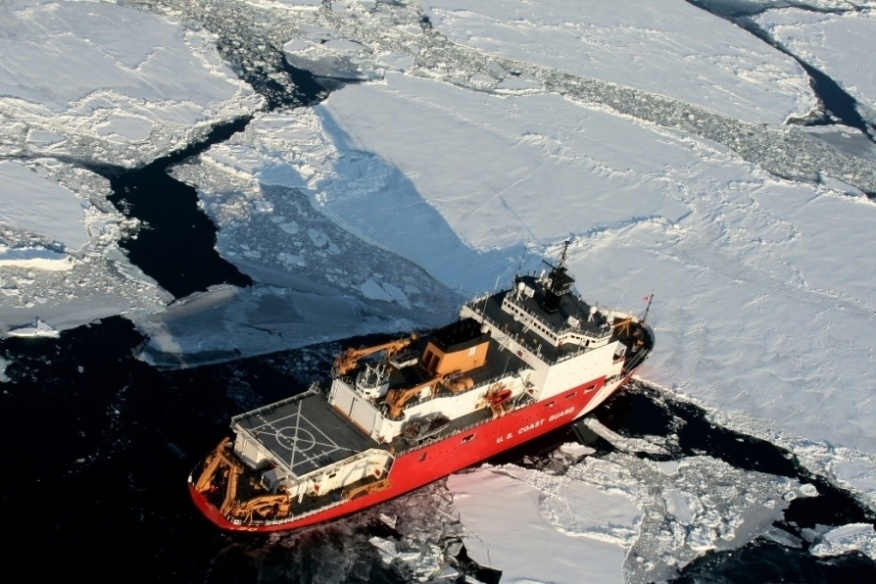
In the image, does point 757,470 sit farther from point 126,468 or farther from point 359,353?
point 126,468

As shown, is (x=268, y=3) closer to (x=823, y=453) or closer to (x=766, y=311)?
(x=766, y=311)

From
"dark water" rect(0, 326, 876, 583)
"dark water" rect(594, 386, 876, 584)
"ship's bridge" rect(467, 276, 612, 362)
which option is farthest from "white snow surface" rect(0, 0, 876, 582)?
"ship's bridge" rect(467, 276, 612, 362)

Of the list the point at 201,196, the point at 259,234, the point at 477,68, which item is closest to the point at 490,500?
the point at 259,234

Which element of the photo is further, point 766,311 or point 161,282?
point 766,311

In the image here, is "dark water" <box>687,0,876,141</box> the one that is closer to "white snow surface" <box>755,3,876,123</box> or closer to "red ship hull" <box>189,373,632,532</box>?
"white snow surface" <box>755,3,876,123</box>

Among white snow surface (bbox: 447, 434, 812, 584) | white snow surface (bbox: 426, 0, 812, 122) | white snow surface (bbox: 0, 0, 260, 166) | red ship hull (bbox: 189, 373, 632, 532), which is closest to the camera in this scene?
red ship hull (bbox: 189, 373, 632, 532)

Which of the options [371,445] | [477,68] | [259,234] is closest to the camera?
[371,445]
